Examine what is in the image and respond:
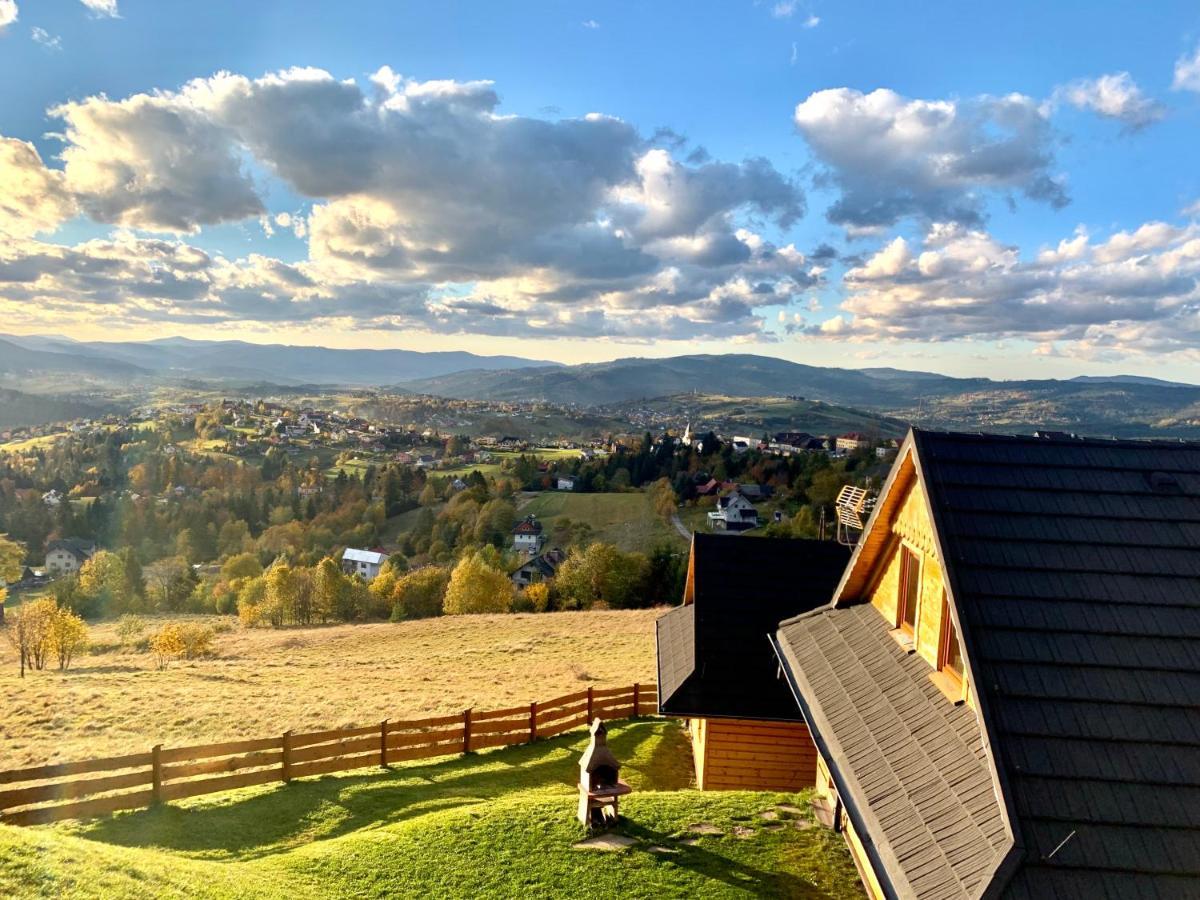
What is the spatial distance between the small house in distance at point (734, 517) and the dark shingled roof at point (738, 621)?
59625 millimetres

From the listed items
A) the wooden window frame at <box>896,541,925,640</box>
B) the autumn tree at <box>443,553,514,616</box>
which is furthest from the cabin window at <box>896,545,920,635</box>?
the autumn tree at <box>443,553,514,616</box>

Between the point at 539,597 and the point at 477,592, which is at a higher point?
the point at 477,592

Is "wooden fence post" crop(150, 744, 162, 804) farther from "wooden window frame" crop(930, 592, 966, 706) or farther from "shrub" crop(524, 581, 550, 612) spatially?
"shrub" crop(524, 581, 550, 612)

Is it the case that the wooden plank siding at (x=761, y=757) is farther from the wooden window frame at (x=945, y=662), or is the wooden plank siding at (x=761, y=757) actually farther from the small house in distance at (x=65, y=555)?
the small house in distance at (x=65, y=555)

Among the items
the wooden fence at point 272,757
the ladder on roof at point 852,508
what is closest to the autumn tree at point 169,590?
the wooden fence at point 272,757

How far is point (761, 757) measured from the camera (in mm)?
12992

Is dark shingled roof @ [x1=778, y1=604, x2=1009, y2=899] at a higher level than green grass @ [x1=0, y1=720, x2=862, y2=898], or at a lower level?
higher

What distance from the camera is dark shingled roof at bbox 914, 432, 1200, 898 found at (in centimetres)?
470

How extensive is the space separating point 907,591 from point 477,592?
47.2 metres

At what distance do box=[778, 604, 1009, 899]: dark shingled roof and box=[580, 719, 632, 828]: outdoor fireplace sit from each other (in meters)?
2.82

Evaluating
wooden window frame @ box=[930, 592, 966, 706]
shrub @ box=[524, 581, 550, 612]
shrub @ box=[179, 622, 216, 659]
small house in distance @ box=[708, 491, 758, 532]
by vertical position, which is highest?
wooden window frame @ box=[930, 592, 966, 706]

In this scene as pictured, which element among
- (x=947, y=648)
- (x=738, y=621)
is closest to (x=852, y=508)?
(x=738, y=621)

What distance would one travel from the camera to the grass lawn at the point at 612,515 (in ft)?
251

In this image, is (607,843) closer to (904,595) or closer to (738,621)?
(904,595)
